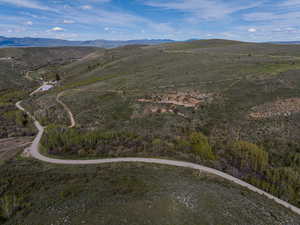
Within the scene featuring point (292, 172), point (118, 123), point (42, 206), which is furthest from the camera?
point (118, 123)

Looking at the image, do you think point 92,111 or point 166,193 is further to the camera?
point 92,111

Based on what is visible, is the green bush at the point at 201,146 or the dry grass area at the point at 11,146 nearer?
the green bush at the point at 201,146

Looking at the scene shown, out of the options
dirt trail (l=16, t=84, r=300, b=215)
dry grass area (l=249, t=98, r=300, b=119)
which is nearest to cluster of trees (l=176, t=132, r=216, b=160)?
dirt trail (l=16, t=84, r=300, b=215)

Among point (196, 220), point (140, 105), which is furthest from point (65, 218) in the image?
point (140, 105)

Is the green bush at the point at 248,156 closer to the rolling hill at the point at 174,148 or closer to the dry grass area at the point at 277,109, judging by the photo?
the rolling hill at the point at 174,148

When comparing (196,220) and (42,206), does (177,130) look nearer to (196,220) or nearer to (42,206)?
(196,220)

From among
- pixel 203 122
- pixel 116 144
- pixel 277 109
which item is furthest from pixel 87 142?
pixel 277 109

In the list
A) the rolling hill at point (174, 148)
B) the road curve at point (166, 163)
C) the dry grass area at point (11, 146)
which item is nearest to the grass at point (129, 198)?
the rolling hill at point (174, 148)
